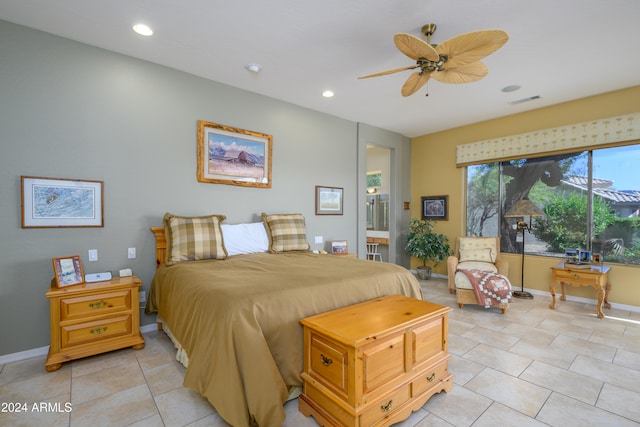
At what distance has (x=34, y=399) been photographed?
76.9 inches

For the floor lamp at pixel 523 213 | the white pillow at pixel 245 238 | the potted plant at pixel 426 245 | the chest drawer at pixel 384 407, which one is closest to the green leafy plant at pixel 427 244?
the potted plant at pixel 426 245

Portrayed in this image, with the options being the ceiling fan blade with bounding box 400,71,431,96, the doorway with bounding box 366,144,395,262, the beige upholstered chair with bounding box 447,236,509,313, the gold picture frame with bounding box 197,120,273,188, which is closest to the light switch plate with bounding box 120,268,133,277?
the gold picture frame with bounding box 197,120,273,188

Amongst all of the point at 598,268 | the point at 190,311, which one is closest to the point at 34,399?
the point at 190,311

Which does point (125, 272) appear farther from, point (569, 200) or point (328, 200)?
point (569, 200)

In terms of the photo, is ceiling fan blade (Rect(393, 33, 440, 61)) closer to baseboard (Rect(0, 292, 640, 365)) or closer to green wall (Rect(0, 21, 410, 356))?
green wall (Rect(0, 21, 410, 356))

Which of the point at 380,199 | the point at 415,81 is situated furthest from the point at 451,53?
the point at 380,199

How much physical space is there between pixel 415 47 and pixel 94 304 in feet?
10.8

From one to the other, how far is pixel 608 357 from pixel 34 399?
4.44m

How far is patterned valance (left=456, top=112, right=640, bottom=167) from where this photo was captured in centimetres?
379

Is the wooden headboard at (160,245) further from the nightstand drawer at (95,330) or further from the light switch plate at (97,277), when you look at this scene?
the nightstand drawer at (95,330)

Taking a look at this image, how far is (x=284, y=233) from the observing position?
3.76 m

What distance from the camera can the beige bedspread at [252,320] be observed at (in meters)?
1.59

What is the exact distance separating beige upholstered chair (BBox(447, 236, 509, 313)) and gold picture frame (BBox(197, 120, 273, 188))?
2.94 metres

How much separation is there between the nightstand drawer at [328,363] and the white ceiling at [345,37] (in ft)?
8.06
